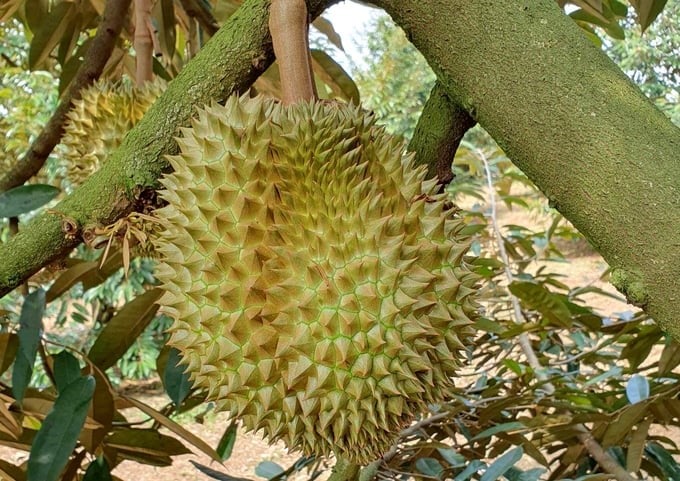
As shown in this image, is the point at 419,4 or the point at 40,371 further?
the point at 40,371

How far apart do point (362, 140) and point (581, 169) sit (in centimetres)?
20

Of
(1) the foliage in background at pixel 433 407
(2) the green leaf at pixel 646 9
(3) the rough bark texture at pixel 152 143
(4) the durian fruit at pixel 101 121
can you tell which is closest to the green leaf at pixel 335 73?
(1) the foliage in background at pixel 433 407

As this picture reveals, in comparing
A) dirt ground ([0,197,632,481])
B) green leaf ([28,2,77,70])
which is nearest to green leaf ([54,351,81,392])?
green leaf ([28,2,77,70])

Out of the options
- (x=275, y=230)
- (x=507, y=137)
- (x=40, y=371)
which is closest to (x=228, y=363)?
(x=275, y=230)

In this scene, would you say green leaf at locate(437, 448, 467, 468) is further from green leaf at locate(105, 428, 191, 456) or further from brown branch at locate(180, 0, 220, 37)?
brown branch at locate(180, 0, 220, 37)

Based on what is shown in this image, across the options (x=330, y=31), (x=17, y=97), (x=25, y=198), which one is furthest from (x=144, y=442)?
(x=17, y=97)

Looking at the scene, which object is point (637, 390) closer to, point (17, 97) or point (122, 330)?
point (122, 330)

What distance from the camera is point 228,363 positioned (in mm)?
497

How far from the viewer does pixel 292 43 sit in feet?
1.62

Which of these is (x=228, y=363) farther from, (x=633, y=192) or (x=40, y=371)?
(x=40, y=371)

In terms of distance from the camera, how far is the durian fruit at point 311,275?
1.58ft

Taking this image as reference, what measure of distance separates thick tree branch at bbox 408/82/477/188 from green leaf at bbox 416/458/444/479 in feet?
1.45

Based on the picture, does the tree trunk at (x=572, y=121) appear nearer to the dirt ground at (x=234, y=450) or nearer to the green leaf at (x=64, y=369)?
the green leaf at (x=64, y=369)

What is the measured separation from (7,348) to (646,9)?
0.85m
